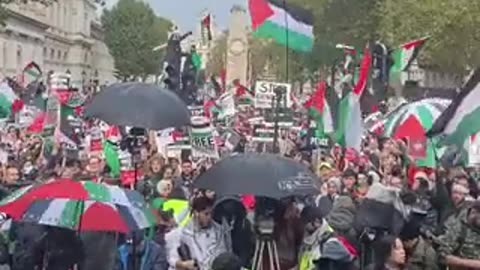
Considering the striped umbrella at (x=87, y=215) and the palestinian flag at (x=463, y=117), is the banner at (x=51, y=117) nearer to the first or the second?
the striped umbrella at (x=87, y=215)

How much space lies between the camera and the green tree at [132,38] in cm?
11288

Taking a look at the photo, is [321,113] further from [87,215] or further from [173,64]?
[87,215]

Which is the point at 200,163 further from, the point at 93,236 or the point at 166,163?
the point at 93,236

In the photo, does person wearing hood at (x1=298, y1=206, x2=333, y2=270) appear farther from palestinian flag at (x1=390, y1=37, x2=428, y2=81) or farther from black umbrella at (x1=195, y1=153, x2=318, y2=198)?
palestinian flag at (x1=390, y1=37, x2=428, y2=81)

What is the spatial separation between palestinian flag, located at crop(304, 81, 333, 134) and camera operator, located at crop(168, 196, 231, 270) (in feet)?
30.3

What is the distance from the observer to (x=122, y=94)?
12352 millimetres

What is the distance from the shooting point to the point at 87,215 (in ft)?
28.5

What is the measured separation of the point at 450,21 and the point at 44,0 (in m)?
14.0

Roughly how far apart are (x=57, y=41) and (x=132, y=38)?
28.7 feet

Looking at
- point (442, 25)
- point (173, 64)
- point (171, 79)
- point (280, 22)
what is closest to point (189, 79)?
point (173, 64)

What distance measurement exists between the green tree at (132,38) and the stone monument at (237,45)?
40602 mm

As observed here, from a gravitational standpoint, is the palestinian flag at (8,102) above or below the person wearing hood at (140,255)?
above

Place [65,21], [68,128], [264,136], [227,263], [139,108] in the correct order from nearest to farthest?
[227,263]
[139,108]
[68,128]
[264,136]
[65,21]

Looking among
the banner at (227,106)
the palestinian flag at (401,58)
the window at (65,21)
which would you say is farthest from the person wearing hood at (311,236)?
the window at (65,21)
